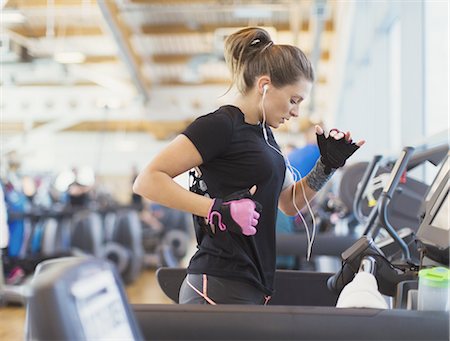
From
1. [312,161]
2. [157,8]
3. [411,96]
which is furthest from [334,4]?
[312,161]

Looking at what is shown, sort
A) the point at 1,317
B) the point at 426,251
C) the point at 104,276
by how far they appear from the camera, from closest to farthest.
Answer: the point at 104,276
the point at 426,251
the point at 1,317

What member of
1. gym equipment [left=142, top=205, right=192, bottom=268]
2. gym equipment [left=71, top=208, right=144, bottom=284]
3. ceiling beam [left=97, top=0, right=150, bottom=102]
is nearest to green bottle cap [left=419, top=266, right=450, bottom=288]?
gym equipment [left=71, top=208, right=144, bottom=284]

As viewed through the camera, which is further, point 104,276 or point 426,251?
point 426,251

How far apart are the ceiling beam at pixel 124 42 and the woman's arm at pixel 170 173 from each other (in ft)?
25.1

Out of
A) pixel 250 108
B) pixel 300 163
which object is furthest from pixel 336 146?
pixel 300 163

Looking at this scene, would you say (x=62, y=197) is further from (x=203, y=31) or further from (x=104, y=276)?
(x=104, y=276)

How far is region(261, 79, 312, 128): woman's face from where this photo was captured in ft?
5.44

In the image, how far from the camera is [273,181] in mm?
1678

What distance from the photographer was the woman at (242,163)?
1.58 m

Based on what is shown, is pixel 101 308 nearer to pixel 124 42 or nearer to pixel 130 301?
pixel 130 301

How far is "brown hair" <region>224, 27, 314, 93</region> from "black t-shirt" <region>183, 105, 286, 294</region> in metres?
0.10

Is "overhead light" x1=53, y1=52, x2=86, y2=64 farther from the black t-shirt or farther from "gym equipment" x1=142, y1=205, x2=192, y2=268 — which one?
the black t-shirt

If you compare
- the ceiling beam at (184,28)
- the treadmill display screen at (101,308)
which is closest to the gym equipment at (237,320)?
the treadmill display screen at (101,308)

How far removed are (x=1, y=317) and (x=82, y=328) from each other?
516 cm
